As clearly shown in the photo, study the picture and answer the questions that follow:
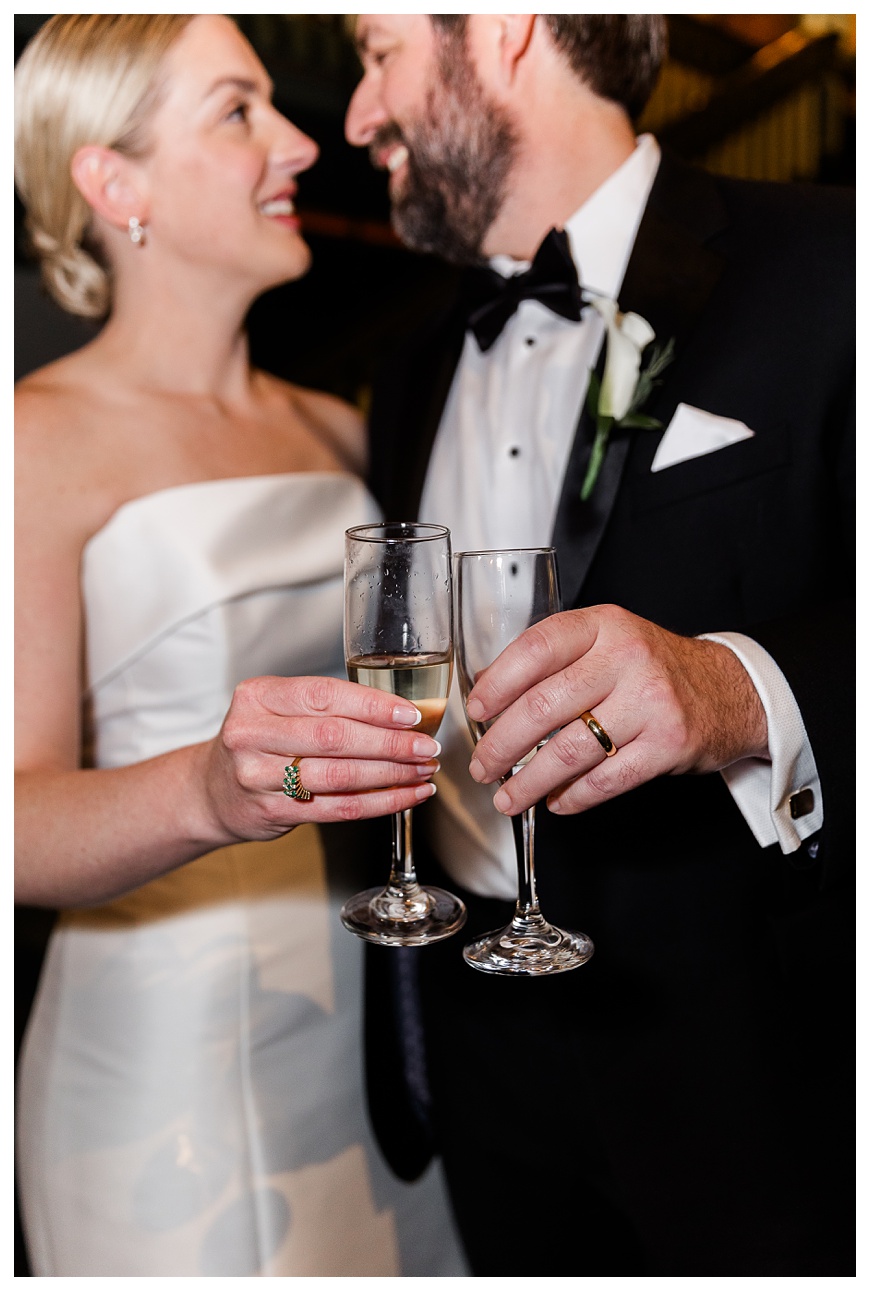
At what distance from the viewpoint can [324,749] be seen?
1.21 metres

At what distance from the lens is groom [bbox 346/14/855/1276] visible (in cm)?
168

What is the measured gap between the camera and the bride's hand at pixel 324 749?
1200 millimetres

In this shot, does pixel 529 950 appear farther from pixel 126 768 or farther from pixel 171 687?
pixel 171 687

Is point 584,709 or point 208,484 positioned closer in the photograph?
point 584,709

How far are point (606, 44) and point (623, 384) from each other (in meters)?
0.86

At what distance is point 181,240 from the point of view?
225cm

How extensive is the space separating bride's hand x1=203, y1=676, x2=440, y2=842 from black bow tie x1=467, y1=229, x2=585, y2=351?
41.8 inches

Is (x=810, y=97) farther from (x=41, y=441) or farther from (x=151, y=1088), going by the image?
(x=151, y=1088)

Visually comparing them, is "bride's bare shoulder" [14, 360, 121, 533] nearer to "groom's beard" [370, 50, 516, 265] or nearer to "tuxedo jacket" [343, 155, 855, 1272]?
"groom's beard" [370, 50, 516, 265]

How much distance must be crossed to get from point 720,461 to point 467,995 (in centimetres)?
111

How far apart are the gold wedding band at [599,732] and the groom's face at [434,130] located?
1388 mm

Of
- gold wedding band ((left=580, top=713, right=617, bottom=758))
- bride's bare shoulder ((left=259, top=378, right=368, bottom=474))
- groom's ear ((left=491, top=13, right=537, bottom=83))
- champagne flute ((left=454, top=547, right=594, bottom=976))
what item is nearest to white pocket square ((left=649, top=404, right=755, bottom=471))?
champagne flute ((left=454, top=547, right=594, bottom=976))

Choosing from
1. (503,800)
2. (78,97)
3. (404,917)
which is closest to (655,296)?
(503,800)

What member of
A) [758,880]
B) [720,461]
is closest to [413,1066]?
[758,880]
